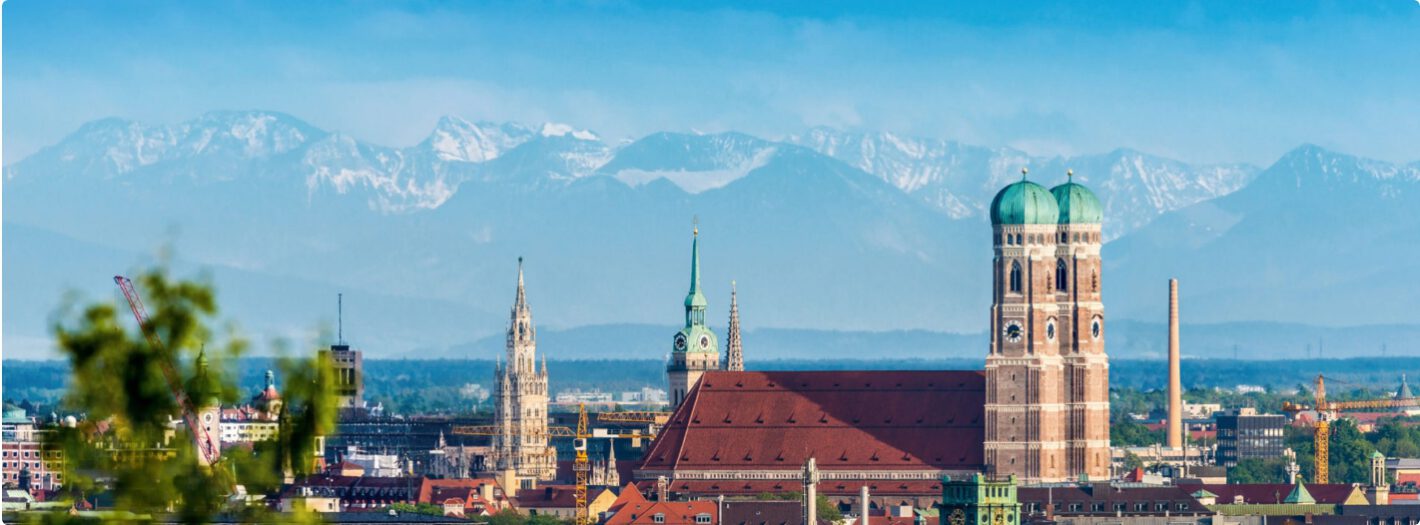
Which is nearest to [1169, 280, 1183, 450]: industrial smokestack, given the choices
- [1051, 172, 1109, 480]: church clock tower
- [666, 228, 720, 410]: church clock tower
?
[666, 228, 720, 410]: church clock tower

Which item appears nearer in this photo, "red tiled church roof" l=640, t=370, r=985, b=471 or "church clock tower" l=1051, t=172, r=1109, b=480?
"church clock tower" l=1051, t=172, r=1109, b=480

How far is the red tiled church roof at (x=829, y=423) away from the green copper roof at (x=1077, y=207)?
→ 7038 millimetres

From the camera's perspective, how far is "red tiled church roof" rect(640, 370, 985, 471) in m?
135

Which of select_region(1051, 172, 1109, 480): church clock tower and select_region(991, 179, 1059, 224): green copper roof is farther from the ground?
select_region(991, 179, 1059, 224): green copper roof

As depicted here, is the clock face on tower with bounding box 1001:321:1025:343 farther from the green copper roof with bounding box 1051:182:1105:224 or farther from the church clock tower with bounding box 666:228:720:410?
the church clock tower with bounding box 666:228:720:410

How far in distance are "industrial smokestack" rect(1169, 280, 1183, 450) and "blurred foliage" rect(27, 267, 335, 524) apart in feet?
483

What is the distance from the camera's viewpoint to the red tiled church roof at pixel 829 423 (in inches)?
5320

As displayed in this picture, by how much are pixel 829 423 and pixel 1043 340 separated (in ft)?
31.1

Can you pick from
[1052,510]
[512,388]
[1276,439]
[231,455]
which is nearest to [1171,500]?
[1052,510]

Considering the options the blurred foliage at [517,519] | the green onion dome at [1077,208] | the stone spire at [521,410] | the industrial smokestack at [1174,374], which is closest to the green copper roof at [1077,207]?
the green onion dome at [1077,208]

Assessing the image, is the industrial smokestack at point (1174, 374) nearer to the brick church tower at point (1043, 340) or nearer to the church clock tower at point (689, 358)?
the church clock tower at point (689, 358)

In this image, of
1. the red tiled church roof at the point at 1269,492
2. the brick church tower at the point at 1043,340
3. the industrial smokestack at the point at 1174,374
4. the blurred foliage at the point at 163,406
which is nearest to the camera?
the blurred foliage at the point at 163,406

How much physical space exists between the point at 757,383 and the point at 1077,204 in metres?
14.1

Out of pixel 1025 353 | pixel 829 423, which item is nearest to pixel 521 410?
pixel 829 423
